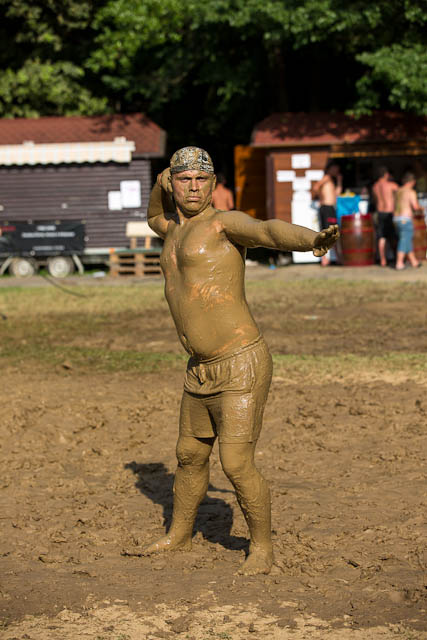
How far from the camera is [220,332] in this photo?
14.8ft

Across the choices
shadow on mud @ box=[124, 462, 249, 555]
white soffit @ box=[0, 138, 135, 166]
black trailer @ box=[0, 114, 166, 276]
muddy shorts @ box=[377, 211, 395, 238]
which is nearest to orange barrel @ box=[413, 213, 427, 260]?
muddy shorts @ box=[377, 211, 395, 238]

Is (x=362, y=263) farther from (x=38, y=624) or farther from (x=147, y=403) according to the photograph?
(x=38, y=624)

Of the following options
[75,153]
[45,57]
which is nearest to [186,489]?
[75,153]

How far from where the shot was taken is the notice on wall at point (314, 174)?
20.5 m

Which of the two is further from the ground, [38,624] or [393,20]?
[393,20]

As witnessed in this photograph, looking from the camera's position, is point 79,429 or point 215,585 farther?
point 79,429

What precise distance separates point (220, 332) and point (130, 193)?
17.1 metres

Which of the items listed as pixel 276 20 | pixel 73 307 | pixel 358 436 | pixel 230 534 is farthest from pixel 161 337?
pixel 276 20

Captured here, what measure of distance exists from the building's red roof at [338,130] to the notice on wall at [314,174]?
27.6 inches

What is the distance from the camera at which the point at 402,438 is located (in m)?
7.02

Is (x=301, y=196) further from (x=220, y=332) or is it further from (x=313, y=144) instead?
(x=220, y=332)

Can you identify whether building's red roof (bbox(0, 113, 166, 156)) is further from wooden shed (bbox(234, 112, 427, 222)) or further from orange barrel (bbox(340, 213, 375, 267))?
orange barrel (bbox(340, 213, 375, 267))

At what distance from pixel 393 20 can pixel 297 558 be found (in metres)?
17.1

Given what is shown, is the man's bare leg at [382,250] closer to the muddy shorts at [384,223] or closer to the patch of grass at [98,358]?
the muddy shorts at [384,223]
